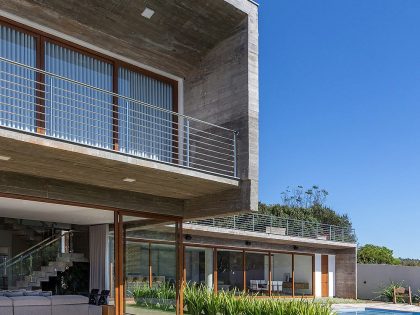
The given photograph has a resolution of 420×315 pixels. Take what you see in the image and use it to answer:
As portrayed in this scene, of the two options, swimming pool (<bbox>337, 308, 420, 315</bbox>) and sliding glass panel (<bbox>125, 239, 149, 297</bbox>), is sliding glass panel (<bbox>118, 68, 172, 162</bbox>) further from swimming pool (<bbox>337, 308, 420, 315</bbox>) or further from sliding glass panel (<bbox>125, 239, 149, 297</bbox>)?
swimming pool (<bbox>337, 308, 420, 315</bbox>)

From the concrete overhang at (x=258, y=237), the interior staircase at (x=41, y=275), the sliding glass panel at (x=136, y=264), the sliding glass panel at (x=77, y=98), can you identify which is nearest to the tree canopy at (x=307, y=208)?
the concrete overhang at (x=258, y=237)

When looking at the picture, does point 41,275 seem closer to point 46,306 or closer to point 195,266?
point 46,306

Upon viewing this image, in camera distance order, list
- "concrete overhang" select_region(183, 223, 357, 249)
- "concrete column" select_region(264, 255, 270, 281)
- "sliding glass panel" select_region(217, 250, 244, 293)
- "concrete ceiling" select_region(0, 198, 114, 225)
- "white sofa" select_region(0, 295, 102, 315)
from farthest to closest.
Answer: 1. "concrete column" select_region(264, 255, 270, 281)
2. "sliding glass panel" select_region(217, 250, 244, 293)
3. "concrete overhang" select_region(183, 223, 357, 249)
4. "concrete ceiling" select_region(0, 198, 114, 225)
5. "white sofa" select_region(0, 295, 102, 315)

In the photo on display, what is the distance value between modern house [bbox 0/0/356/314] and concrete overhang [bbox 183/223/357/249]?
6186 mm

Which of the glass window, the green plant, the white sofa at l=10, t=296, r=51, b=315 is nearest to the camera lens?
the white sofa at l=10, t=296, r=51, b=315

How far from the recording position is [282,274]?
88.3ft

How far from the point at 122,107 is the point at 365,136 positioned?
2578cm

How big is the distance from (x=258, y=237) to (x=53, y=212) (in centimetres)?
1103

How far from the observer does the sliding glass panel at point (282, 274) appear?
86.9 feet

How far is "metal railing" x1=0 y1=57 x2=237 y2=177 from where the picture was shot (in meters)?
9.88

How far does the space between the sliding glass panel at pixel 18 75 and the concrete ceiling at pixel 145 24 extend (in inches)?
15.8

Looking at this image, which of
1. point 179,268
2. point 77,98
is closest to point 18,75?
point 77,98

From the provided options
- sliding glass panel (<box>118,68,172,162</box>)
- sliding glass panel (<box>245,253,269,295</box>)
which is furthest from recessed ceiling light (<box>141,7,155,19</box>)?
sliding glass panel (<box>245,253,269,295</box>)

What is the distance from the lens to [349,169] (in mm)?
39281
